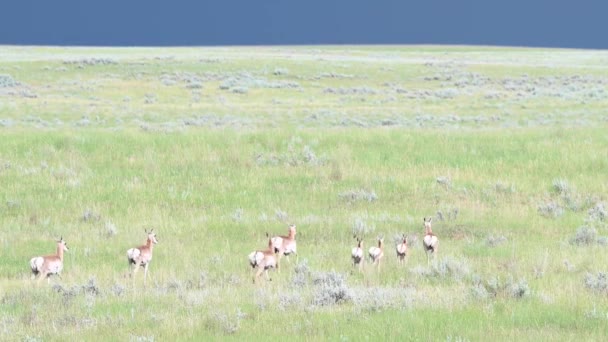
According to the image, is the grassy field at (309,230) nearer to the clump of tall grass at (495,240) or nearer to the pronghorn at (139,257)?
the clump of tall grass at (495,240)

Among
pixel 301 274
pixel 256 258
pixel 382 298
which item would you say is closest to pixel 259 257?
pixel 256 258

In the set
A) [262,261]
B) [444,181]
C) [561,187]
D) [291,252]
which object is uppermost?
[444,181]

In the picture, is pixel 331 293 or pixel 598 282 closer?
pixel 331 293

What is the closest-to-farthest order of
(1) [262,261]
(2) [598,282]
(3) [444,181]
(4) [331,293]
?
(4) [331,293] → (2) [598,282] → (1) [262,261] → (3) [444,181]

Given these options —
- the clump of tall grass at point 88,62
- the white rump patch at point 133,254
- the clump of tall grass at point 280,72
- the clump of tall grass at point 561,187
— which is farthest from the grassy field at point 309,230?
the clump of tall grass at point 88,62

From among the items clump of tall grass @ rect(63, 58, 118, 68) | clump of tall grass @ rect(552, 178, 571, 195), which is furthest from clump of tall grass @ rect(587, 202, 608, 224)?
clump of tall grass @ rect(63, 58, 118, 68)

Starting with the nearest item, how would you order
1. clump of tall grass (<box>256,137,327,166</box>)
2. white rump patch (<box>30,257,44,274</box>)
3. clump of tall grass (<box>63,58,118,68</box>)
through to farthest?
white rump patch (<box>30,257,44,274</box>), clump of tall grass (<box>256,137,327,166</box>), clump of tall grass (<box>63,58,118,68</box>)

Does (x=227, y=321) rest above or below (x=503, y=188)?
below

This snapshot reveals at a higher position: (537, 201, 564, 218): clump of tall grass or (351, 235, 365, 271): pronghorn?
(537, 201, 564, 218): clump of tall grass

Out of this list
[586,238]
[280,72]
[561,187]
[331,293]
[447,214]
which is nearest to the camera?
[331,293]

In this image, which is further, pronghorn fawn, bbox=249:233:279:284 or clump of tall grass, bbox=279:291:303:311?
pronghorn fawn, bbox=249:233:279:284

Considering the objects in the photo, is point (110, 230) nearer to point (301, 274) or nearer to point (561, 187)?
point (301, 274)

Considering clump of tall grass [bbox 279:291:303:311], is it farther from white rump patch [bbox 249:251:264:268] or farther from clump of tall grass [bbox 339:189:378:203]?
clump of tall grass [bbox 339:189:378:203]

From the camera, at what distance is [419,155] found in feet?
66.6
